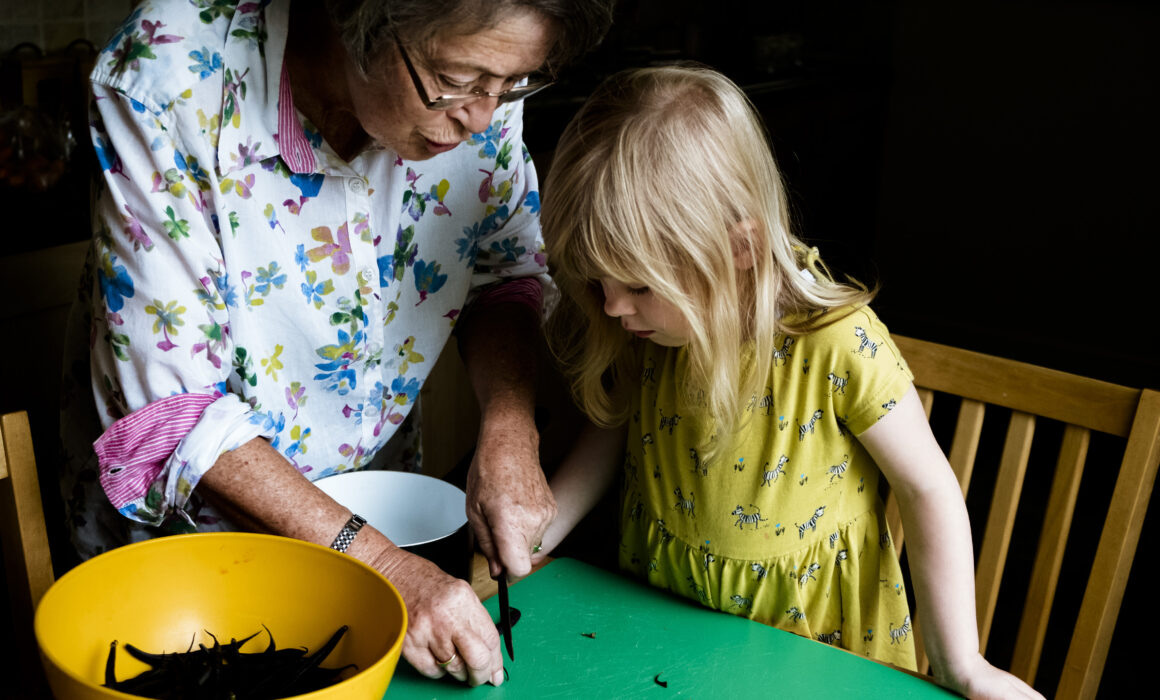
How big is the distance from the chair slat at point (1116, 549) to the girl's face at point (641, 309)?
1.68 ft

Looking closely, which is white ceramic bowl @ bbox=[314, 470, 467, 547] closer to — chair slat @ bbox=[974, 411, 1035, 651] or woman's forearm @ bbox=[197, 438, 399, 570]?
woman's forearm @ bbox=[197, 438, 399, 570]

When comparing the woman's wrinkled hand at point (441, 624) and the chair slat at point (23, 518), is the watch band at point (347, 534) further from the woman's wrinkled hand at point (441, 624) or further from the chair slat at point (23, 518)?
the chair slat at point (23, 518)

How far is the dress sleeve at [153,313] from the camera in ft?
3.11

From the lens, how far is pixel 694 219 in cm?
105

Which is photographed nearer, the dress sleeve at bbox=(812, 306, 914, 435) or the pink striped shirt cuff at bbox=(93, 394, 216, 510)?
the pink striped shirt cuff at bbox=(93, 394, 216, 510)

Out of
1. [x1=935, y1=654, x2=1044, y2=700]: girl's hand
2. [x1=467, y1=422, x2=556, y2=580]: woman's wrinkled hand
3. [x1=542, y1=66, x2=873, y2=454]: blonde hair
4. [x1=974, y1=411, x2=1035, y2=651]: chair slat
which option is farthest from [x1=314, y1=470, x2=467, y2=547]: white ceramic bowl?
[x1=974, y1=411, x2=1035, y2=651]: chair slat

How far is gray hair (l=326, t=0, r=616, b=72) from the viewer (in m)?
0.91

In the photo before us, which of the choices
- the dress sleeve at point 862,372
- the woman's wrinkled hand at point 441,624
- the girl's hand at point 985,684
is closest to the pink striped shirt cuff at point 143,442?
the woman's wrinkled hand at point 441,624

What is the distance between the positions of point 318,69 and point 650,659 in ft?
2.23

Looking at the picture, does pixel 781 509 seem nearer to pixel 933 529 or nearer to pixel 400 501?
pixel 933 529

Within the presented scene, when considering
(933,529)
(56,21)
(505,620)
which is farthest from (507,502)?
(56,21)

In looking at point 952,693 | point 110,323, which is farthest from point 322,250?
point 952,693

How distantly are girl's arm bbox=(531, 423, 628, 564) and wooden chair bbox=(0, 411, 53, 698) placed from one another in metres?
0.59

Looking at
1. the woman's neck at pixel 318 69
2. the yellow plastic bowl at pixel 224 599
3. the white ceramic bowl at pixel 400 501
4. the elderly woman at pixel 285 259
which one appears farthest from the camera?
the white ceramic bowl at pixel 400 501
